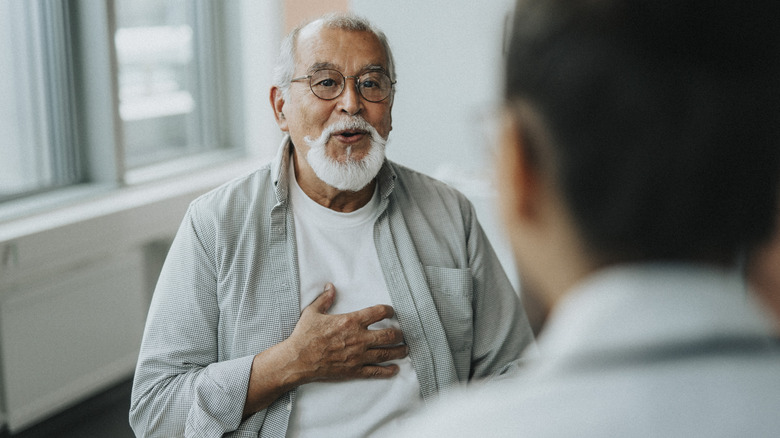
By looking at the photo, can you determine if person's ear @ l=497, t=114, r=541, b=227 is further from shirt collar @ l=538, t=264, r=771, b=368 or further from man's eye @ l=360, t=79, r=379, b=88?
man's eye @ l=360, t=79, r=379, b=88

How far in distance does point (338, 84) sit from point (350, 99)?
0.15ft

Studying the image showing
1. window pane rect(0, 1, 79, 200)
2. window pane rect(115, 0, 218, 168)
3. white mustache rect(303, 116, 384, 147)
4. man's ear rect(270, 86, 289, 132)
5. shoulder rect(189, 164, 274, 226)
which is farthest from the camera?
window pane rect(115, 0, 218, 168)

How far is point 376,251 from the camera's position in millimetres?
1665

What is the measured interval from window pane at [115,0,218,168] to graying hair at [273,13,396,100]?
1990mm

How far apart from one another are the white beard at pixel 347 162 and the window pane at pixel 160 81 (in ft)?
7.07

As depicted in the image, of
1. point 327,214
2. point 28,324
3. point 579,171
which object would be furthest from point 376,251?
point 28,324

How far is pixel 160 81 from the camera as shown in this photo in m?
4.09

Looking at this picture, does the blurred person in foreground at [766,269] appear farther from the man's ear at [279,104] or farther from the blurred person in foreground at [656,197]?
the man's ear at [279,104]

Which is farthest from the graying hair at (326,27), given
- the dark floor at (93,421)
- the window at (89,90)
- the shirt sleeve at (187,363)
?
the window at (89,90)

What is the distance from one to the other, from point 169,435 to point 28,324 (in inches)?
63.0

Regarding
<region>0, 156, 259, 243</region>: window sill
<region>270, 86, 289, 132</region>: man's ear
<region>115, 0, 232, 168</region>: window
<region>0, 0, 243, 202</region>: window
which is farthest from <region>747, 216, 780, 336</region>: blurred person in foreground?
<region>115, 0, 232, 168</region>: window

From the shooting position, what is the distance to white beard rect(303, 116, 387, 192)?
166 cm

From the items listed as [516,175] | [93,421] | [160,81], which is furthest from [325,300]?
[160,81]

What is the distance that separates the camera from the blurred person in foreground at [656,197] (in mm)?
511
